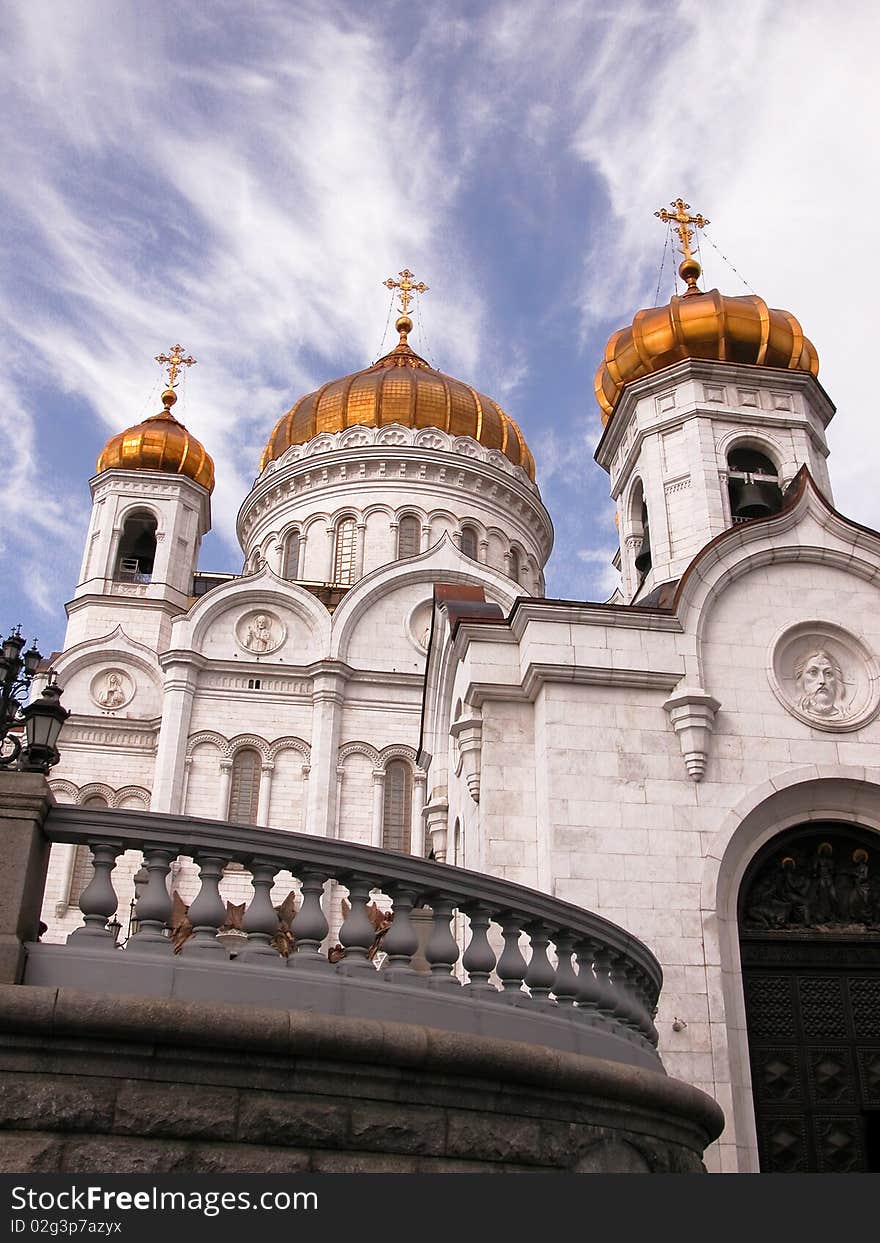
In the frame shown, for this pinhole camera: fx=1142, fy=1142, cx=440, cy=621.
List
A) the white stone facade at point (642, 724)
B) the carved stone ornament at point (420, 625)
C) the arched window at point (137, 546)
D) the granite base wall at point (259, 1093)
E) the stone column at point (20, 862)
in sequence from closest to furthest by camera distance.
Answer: the granite base wall at point (259, 1093) → the stone column at point (20, 862) → the white stone facade at point (642, 724) → the carved stone ornament at point (420, 625) → the arched window at point (137, 546)

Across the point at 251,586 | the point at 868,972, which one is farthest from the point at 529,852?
the point at 251,586

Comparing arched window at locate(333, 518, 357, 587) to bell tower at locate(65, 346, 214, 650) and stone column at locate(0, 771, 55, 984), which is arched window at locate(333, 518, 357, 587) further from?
stone column at locate(0, 771, 55, 984)

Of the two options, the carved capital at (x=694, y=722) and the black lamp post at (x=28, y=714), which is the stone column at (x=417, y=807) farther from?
the black lamp post at (x=28, y=714)

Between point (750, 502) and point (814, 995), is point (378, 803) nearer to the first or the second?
point (750, 502)

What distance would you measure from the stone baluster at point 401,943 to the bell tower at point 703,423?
9996 mm

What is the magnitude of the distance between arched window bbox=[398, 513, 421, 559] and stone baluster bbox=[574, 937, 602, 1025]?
28139mm

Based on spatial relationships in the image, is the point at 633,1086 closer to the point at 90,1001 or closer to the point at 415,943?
the point at 415,943

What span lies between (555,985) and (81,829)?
2.96 metres

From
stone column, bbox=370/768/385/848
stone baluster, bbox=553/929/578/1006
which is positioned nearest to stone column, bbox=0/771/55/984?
stone baluster, bbox=553/929/578/1006

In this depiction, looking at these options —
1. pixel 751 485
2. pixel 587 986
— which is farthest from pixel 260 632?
pixel 587 986

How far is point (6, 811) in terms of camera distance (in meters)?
5.59

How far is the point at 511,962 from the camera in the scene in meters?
6.66

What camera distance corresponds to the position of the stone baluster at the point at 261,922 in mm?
5758

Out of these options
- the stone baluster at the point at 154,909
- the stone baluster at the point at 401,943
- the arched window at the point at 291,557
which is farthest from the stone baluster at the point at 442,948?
the arched window at the point at 291,557
